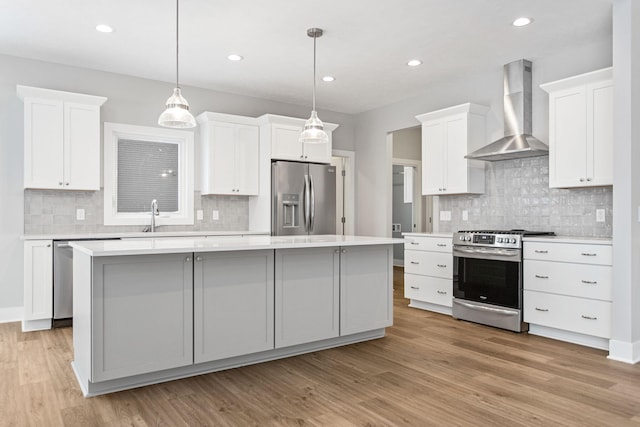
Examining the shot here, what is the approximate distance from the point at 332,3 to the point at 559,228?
9.80 ft

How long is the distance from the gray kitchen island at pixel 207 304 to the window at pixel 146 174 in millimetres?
2132

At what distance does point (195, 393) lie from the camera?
265cm

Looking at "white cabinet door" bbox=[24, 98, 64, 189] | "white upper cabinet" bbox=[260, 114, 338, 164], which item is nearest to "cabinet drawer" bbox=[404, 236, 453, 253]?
"white upper cabinet" bbox=[260, 114, 338, 164]

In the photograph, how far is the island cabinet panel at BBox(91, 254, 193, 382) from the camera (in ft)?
8.40

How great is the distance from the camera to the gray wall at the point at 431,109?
14.1ft

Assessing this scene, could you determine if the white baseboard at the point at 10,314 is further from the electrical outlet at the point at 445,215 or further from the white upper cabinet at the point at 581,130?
the white upper cabinet at the point at 581,130

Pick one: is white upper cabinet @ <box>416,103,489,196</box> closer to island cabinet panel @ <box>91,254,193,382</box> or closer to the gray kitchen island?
the gray kitchen island

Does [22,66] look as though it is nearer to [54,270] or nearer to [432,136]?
[54,270]

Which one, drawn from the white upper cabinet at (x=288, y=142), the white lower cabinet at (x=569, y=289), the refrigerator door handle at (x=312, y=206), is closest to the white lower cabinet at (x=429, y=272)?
the white lower cabinet at (x=569, y=289)

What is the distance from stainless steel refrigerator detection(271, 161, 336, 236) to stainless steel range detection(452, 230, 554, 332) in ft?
6.24

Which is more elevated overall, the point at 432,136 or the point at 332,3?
the point at 332,3

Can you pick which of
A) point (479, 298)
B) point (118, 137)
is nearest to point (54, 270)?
point (118, 137)

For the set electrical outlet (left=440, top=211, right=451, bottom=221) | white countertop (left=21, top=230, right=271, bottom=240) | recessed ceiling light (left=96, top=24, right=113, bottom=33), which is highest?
recessed ceiling light (left=96, top=24, right=113, bottom=33)

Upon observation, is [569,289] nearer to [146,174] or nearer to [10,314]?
[146,174]
